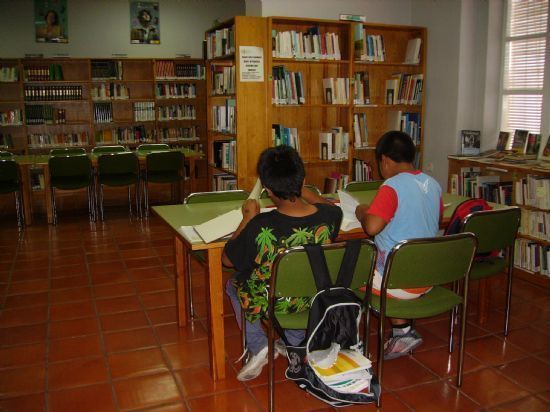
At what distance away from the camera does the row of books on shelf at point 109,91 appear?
8.77 m

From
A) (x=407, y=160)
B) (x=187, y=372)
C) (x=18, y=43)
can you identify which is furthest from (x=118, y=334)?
(x=18, y=43)

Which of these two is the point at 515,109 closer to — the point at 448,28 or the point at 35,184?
the point at 448,28

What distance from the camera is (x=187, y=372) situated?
2.97 meters

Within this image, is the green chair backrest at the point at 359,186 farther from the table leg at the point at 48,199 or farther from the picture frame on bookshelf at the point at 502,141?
the table leg at the point at 48,199


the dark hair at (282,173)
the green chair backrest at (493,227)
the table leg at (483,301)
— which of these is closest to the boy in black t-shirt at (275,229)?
the dark hair at (282,173)

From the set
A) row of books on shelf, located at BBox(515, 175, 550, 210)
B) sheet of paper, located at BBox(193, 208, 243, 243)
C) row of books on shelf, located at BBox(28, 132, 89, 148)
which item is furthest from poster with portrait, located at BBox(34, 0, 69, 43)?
row of books on shelf, located at BBox(515, 175, 550, 210)

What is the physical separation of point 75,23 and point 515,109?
700cm

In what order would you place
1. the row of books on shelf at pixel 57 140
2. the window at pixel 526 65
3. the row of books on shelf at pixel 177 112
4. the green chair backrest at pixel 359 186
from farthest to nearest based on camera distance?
the row of books on shelf at pixel 177 112, the row of books on shelf at pixel 57 140, the window at pixel 526 65, the green chair backrest at pixel 359 186

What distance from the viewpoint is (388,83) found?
5863 mm

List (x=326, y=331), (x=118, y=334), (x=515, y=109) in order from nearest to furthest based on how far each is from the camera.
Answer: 1. (x=326, y=331)
2. (x=118, y=334)
3. (x=515, y=109)

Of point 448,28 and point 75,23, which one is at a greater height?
point 75,23

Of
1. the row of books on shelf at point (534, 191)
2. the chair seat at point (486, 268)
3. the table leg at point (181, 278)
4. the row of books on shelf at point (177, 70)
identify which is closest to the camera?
the chair seat at point (486, 268)

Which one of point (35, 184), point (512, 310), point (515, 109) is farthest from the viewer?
point (35, 184)

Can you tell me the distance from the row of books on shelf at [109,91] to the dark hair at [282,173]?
699 centimetres
